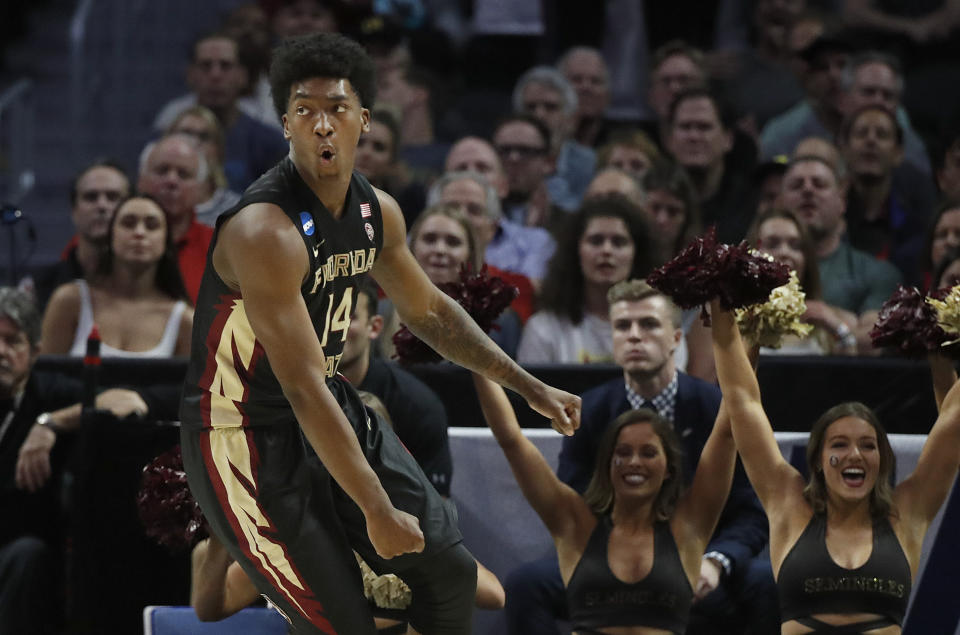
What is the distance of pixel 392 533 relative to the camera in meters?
3.06

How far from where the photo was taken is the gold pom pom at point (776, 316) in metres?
4.52

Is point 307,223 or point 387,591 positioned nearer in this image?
A: point 307,223

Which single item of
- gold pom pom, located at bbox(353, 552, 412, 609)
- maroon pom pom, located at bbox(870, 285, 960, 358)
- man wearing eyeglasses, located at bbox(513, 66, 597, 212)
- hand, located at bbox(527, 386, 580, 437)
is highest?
man wearing eyeglasses, located at bbox(513, 66, 597, 212)

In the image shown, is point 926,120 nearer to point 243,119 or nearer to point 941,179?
point 941,179

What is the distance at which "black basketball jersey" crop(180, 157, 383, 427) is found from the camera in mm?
3219

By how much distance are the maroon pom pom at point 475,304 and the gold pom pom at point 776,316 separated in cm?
71

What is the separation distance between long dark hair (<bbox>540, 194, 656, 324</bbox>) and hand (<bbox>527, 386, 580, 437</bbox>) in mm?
2524

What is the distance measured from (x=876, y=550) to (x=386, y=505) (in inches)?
83.3

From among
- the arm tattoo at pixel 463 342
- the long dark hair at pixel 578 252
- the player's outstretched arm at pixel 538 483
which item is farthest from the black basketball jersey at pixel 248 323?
the long dark hair at pixel 578 252

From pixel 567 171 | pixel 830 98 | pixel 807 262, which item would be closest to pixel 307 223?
pixel 807 262

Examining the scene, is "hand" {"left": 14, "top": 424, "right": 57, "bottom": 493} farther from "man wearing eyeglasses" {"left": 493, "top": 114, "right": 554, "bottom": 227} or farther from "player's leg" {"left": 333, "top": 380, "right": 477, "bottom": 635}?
"man wearing eyeglasses" {"left": 493, "top": 114, "right": 554, "bottom": 227}

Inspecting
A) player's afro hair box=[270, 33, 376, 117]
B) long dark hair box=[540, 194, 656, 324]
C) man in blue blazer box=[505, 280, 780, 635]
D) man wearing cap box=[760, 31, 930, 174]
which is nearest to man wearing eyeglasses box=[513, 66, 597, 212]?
man wearing cap box=[760, 31, 930, 174]

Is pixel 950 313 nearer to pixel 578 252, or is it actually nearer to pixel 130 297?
pixel 578 252

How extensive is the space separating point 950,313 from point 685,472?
1085 millimetres
